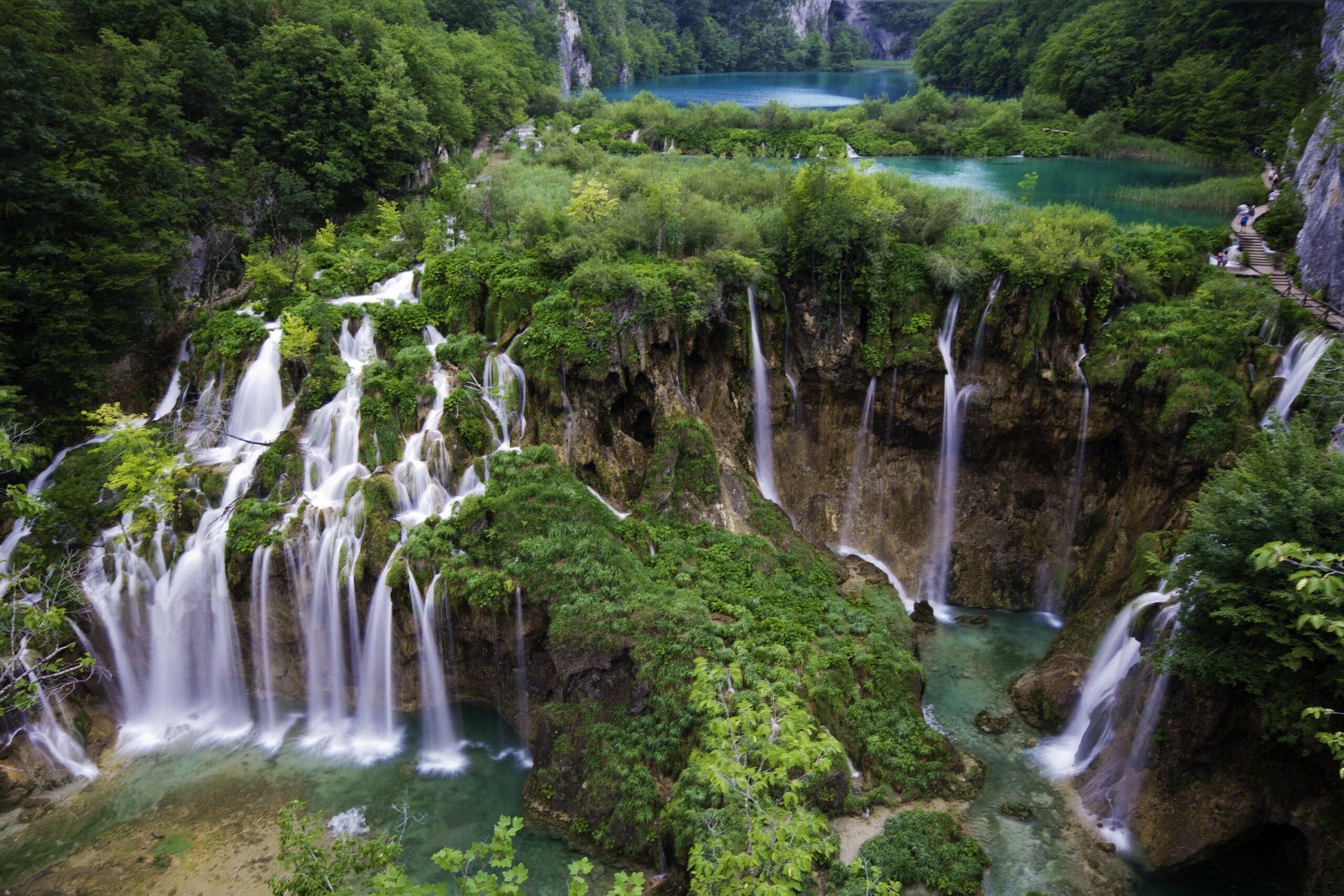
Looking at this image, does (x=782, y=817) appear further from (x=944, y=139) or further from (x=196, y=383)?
(x=944, y=139)

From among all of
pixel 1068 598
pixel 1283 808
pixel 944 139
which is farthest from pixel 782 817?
pixel 944 139

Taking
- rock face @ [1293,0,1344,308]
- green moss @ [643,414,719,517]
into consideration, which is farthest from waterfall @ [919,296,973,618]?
rock face @ [1293,0,1344,308]

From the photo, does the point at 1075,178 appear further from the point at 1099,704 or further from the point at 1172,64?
the point at 1099,704

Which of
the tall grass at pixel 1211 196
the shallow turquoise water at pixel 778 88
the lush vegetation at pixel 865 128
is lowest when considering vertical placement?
the tall grass at pixel 1211 196

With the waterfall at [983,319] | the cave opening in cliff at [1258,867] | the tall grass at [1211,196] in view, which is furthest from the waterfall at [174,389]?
the tall grass at [1211,196]

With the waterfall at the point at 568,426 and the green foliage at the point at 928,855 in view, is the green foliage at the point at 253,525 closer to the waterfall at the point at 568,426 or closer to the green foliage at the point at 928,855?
the waterfall at the point at 568,426

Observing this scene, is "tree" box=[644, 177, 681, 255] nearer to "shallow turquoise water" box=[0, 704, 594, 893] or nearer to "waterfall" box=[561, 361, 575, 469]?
"waterfall" box=[561, 361, 575, 469]
